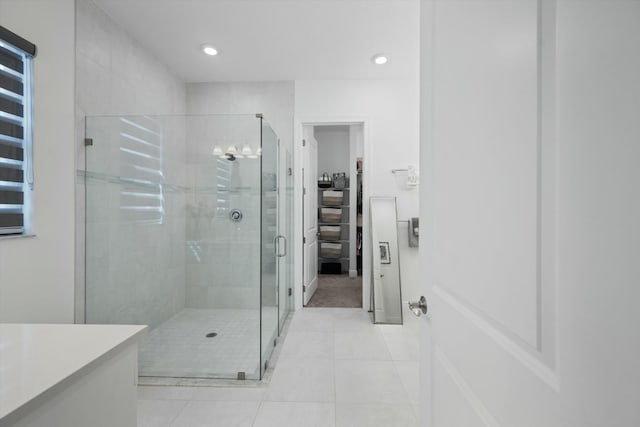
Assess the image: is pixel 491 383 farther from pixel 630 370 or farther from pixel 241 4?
pixel 241 4

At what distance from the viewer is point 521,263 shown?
1.65 ft

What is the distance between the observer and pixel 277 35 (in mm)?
2545

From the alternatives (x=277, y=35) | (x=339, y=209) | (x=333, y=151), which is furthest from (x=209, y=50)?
(x=339, y=209)

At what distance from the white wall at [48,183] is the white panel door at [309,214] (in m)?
2.18

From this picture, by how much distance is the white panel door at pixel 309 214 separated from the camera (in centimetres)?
353

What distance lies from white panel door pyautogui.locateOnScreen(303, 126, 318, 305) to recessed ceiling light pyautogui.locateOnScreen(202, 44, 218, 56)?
1232 millimetres

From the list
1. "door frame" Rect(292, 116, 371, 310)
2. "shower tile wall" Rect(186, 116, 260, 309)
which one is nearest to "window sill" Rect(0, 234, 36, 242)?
"shower tile wall" Rect(186, 116, 260, 309)

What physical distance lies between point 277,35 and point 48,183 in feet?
6.73

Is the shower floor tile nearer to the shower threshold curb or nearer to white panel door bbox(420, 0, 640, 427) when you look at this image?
the shower threshold curb

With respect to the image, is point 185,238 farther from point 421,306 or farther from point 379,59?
point 379,59

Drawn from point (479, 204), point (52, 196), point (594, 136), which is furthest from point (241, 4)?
point (594, 136)

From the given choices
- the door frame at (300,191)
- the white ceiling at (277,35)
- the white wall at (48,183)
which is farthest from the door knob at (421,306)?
the door frame at (300,191)

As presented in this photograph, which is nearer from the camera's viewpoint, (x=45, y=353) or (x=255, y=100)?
(x=45, y=353)

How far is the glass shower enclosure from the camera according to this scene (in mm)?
2139
